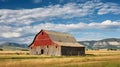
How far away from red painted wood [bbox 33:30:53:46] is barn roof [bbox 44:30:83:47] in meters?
1.13

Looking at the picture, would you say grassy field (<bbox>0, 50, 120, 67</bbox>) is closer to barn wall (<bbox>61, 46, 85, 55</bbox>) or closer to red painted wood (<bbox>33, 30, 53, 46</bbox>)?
barn wall (<bbox>61, 46, 85, 55</bbox>)

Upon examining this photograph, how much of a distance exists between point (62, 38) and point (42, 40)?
7.62 m

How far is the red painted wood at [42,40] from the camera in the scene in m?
88.1

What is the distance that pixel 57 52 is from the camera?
3413 inches

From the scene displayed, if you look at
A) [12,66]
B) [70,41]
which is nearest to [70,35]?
[70,41]

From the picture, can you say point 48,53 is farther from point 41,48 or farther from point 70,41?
Result: point 70,41

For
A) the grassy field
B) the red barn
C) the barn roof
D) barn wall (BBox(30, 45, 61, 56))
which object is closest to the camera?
the grassy field

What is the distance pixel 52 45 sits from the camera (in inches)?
3452

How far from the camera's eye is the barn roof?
88.7 m

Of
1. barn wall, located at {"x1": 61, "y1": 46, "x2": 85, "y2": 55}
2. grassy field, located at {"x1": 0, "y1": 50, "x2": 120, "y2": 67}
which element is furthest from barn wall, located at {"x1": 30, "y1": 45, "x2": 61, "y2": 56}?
grassy field, located at {"x1": 0, "y1": 50, "x2": 120, "y2": 67}

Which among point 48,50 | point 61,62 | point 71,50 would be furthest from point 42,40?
point 61,62

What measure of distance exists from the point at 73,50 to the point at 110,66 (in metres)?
57.5

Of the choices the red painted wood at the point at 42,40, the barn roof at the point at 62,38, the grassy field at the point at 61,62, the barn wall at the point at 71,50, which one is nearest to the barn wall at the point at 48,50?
the red painted wood at the point at 42,40

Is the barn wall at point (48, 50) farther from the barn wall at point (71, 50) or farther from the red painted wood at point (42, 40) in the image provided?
the barn wall at point (71, 50)
